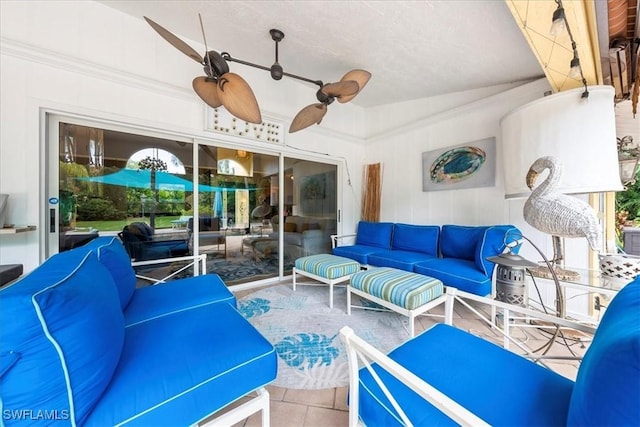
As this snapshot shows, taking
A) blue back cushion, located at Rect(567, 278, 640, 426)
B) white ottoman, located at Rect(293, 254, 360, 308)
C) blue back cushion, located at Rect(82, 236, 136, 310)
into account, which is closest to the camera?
blue back cushion, located at Rect(567, 278, 640, 426)

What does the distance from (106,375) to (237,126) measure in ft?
9.84

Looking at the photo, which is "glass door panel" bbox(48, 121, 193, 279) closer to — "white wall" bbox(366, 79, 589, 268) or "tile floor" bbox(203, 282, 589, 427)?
"tile floor" bbox(203, 282, 589, 427)

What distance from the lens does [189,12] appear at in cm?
234

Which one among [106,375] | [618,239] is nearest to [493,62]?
[618,239]

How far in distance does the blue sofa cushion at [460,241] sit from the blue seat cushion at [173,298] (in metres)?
2.72

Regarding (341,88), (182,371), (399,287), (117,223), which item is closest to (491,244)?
(399,287)

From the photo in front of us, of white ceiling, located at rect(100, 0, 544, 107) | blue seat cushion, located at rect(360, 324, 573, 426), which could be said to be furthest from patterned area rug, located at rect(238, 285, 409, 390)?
white ceiling, located at rect(100, 0, 544, 107)

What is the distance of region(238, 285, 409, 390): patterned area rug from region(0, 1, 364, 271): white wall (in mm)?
2184

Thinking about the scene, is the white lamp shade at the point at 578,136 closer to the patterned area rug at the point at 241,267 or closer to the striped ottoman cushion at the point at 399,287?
the striped ottoman cushion at the point at 399,287

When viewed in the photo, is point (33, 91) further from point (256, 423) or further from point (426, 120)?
point (426, 120)

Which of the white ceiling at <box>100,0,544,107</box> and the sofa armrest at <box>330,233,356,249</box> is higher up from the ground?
the white ceiling at <box>100,0,544,107</box>

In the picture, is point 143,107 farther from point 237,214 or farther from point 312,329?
point 312,329

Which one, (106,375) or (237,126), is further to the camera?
(237,126)

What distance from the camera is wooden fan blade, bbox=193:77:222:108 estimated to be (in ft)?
6.16
